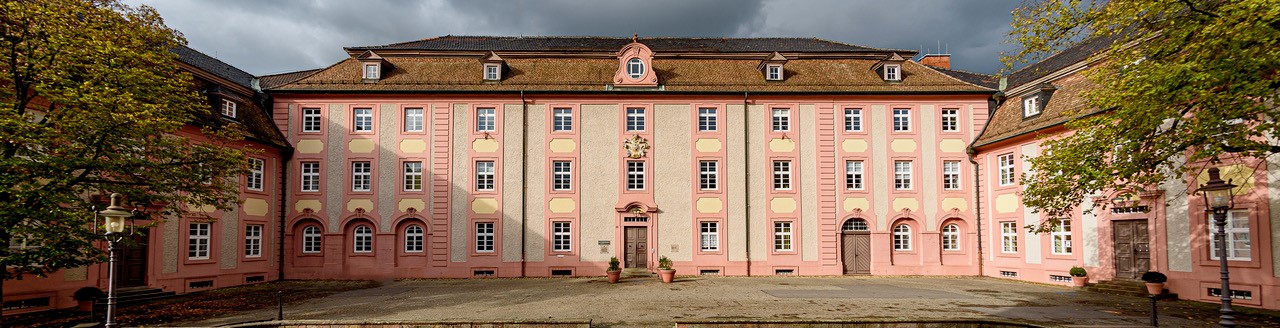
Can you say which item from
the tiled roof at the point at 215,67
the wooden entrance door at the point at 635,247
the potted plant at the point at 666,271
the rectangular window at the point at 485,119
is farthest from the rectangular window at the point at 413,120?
the potted plant at the point at 666,271

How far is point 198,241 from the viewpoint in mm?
20844

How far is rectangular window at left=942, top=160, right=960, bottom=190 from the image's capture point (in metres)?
25.3

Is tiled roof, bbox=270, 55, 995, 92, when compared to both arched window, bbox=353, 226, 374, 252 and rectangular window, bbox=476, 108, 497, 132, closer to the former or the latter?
rectangular window, bbox=476, 108, 497, 132

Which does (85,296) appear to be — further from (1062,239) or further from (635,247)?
(1062,239)

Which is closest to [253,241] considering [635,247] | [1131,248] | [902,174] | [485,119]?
[485,119]

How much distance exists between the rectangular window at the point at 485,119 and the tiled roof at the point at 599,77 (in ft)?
2.80

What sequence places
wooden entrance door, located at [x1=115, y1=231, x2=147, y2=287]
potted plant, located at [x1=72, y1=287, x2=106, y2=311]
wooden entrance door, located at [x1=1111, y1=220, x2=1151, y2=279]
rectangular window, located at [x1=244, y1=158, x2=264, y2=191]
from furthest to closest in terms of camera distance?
rectangular window, located at [x1=244, y1=158, x2=264, y2=191], wooden entrance door, located at [x1=1111, y1=220, x2=1151, y2=279], wooden entrance door, located at [x1=115, y1=231, x2=147, y2=287], potted plant, located at [x1=72, y1=287, x2=106, y2=311]

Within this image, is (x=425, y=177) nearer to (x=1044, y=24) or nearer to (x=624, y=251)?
(x=624, y=251)

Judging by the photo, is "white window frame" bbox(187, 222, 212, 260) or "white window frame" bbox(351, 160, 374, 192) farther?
"white window frame" bbox(351, 160, 374, 192)

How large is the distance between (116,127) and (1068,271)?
25307 millimetres

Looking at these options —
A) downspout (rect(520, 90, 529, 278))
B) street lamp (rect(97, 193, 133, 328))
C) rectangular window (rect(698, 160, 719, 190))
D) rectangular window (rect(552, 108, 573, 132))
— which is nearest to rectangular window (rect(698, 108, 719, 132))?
rectangular window (rect(698, 160, 719, 190))

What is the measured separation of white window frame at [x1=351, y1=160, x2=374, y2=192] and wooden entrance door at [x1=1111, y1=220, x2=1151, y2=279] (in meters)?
25.1

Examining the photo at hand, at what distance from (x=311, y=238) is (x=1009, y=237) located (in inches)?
1020

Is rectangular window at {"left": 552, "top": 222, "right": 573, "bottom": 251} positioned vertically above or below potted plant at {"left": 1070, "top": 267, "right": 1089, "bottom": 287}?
above
